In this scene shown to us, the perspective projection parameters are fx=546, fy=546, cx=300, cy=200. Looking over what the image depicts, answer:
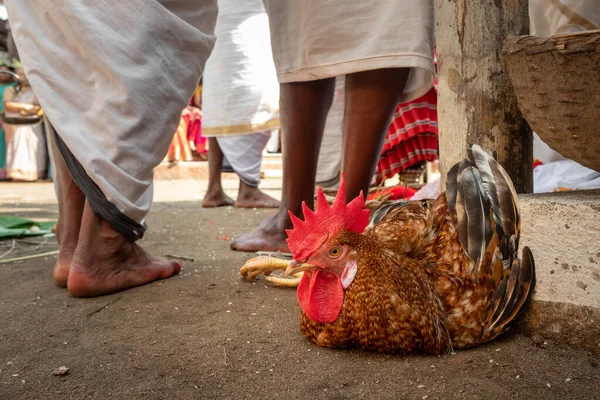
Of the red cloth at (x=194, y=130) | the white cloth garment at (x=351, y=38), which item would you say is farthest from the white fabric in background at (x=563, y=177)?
the red cloth at (x=194, y=130)

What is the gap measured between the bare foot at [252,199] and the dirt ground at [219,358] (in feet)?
8.48

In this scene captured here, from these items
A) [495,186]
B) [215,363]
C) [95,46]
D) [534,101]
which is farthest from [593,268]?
[95,46]

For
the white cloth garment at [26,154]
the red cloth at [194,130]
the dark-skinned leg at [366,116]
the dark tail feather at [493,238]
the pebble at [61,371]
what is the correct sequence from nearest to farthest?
the pebble at [61,371], the dark tail feather at [493,238], the dark-skinned leg at [366,116], the white cloth garment at [26,154], the red cloth at [194,130]

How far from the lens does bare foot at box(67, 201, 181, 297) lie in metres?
1.96

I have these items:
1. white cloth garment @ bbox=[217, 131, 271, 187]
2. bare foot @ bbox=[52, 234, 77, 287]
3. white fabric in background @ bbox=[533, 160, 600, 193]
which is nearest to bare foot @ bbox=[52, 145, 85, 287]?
bare foot @ bbox=[52, 234, 77, 287]

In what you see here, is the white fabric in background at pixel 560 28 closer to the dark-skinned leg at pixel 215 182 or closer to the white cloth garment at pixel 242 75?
the white cloth garment at pixel 242 75

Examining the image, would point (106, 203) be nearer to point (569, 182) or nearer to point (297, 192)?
point (297, 192)

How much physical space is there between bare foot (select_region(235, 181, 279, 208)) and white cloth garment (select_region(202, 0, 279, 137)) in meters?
0.58

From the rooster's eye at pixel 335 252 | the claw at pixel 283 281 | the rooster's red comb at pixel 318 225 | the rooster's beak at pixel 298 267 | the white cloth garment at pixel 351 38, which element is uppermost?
the white cloth garment at pixel 351 38

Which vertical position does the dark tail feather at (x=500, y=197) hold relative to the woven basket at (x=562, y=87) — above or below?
below

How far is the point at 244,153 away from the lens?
4.67 m

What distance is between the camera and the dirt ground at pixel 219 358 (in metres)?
1.25

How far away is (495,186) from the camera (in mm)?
1540

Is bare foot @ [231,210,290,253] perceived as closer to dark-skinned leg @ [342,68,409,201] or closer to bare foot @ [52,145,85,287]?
dark-skinned leg @ [342,68,409,201]
